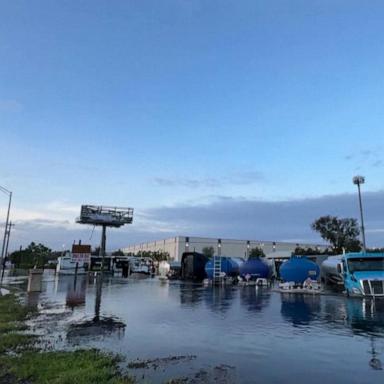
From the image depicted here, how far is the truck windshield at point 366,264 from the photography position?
33188 mm

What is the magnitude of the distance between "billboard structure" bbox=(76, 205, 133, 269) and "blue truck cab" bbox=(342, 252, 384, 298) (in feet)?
252

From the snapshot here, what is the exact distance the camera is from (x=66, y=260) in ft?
294

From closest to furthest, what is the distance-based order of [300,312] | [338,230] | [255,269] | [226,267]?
[300,312]
[255,269]
[226,267]
[338,230]

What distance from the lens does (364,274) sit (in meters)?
32.7

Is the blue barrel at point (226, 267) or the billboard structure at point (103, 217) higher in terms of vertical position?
→ the billboard structure at point (103, 217)

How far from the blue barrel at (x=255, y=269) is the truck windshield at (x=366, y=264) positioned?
2303 cm

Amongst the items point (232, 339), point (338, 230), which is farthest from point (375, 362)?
point (338, 230)

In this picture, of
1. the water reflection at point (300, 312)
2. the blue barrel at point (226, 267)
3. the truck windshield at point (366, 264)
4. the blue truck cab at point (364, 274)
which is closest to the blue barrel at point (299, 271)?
the blue truck cab at point (364, 274)

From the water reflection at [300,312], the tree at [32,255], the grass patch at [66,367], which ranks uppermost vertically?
the tree at [32,255]

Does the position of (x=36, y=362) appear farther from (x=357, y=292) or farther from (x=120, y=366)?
(x=357, y=292)

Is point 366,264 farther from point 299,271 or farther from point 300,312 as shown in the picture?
point 300,312

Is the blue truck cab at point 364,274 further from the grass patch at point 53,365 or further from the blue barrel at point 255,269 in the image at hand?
the grass patch at point 53,365

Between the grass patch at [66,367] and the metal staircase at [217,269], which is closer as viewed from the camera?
the grass patch at [66,367]

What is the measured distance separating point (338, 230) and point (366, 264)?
72.6 meters
